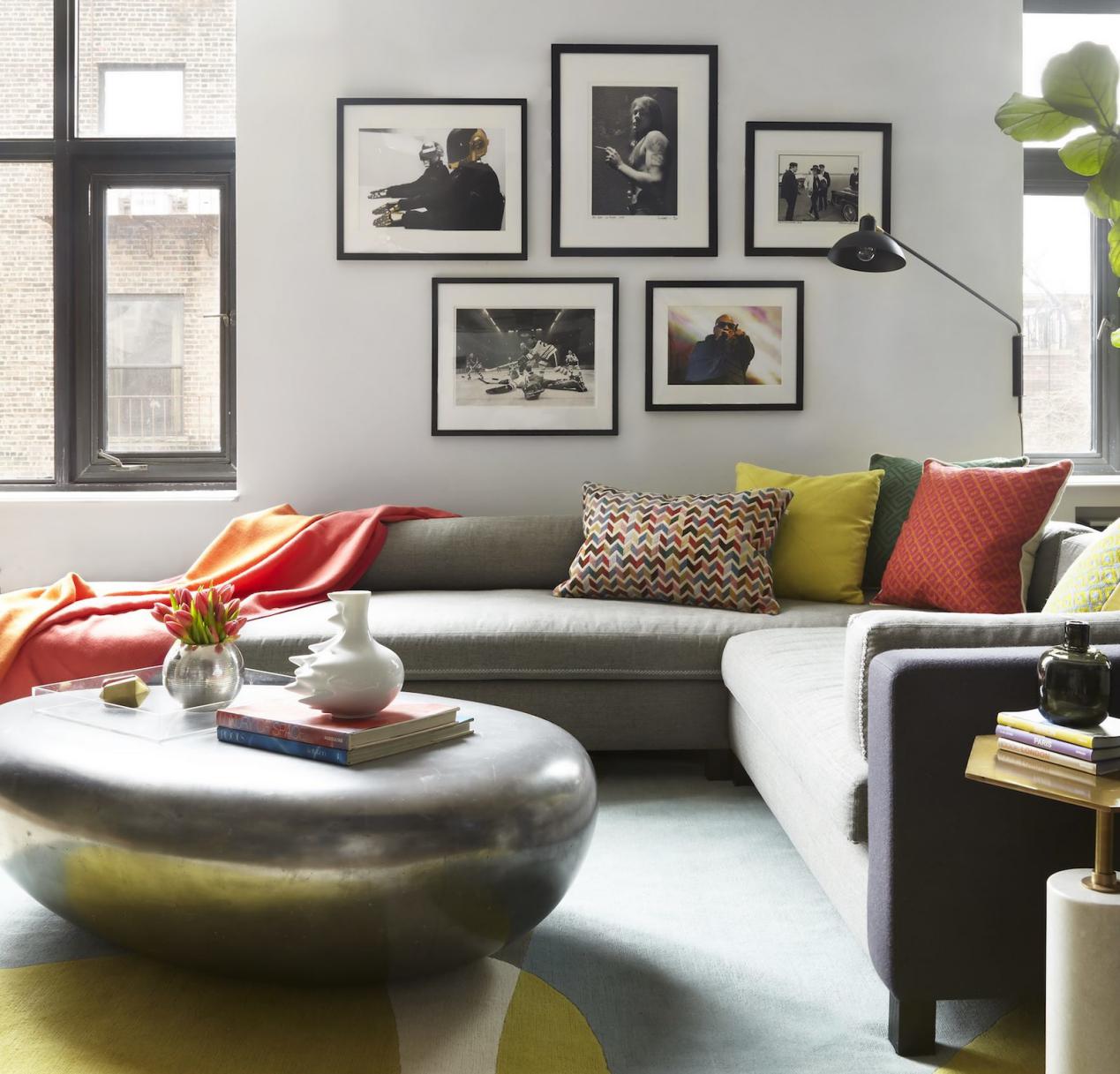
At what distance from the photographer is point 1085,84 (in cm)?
231

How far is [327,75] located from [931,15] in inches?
86.8

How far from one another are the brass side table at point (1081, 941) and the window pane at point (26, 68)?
161 inches

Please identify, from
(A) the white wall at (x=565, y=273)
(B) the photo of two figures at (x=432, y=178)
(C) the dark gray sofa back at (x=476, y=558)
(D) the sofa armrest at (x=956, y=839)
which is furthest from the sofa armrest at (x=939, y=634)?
(B) the photo of two figures at (x=432, y=178)

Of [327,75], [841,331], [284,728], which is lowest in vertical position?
[284,728]

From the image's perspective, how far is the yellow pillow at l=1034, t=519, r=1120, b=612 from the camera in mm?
1853

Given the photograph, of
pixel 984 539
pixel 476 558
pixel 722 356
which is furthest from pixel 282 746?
pixel 722 356

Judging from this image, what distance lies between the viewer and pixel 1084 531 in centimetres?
279

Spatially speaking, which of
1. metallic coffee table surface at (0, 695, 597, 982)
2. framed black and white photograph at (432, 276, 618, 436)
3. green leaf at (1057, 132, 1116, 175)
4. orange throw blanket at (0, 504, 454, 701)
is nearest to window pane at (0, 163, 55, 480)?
orange throw blanket at (0, 504, 454, 701)

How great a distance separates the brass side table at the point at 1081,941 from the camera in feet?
3.90

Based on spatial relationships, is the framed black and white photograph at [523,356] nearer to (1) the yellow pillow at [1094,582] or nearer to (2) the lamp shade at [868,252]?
(2) the lamp shade at [868,252]

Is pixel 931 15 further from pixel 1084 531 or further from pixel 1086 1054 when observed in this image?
pixel 1086 1054

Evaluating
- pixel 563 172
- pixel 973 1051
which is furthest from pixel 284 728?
pixel 563 172

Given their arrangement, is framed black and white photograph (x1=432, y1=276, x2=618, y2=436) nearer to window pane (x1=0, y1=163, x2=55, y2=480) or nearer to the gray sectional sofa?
the gray sectional sofa

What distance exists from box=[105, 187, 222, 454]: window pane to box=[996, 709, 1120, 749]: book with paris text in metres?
3.32
